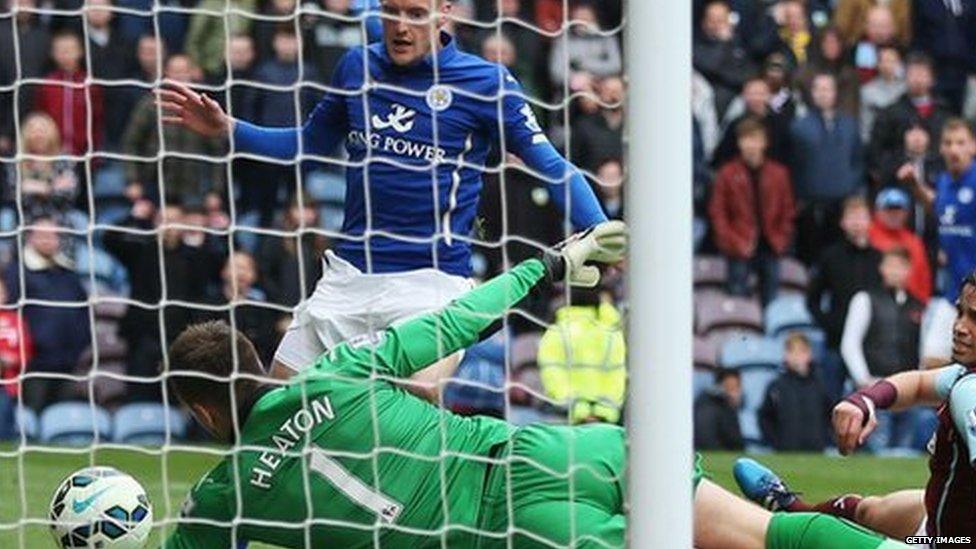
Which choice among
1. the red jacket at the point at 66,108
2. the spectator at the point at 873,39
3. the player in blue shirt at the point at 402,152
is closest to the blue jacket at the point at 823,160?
the spectator at the point at 873,39

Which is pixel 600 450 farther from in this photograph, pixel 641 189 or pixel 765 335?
pixel 765 335

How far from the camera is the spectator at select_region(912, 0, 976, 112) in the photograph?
574 inches

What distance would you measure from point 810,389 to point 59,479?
168 inches

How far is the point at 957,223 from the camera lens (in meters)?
13.5

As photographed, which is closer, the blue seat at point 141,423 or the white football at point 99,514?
the white football at point 99,514

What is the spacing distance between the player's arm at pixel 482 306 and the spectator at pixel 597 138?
18.0 feet

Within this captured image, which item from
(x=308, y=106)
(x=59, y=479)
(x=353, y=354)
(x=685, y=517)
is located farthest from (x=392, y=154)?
(x=308, y=106)

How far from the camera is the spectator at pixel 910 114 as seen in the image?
14078 mm

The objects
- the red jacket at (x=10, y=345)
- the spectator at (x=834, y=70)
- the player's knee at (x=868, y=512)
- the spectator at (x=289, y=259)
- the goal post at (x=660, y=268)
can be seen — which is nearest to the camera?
the goal post at (x=660, y=268)

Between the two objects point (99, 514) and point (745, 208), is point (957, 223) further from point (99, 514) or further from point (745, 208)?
point (99, 514)

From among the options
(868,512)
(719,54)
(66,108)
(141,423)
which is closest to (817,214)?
(719,54)

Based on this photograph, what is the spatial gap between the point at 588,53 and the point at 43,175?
3235 millimetres

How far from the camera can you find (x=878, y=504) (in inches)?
307

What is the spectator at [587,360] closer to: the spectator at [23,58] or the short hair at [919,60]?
the spectator at [23,58]
